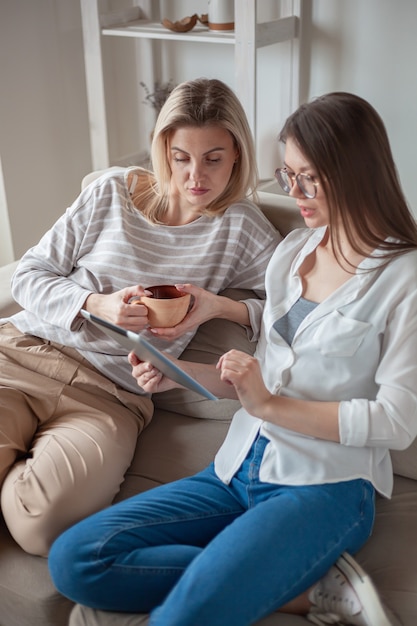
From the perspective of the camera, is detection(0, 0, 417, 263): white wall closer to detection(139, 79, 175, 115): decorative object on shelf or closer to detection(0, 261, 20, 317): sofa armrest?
detection(139, 79, 175, 115): decorative object on shelf

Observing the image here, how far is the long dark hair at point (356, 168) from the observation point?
1401mm

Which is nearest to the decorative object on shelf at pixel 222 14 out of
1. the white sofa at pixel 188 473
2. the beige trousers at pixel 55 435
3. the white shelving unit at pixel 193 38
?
the white shelving unit at pixel 193 38

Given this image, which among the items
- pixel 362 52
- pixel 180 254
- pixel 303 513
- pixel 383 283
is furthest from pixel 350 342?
pixel 362 52

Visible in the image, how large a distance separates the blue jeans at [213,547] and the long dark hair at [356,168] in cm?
46

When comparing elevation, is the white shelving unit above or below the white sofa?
above

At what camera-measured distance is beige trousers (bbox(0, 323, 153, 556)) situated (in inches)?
61.1

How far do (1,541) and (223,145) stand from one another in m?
0.96

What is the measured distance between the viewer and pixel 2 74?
3.12m

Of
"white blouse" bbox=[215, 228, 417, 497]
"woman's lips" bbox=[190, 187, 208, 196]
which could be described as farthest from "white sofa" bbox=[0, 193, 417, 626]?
"woman's lips" bbox=[190, 187, 208, 196]

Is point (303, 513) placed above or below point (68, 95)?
below

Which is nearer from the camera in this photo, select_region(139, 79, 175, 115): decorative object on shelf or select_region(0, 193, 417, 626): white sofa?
select_region(0, 193, 417, 626): white sofa

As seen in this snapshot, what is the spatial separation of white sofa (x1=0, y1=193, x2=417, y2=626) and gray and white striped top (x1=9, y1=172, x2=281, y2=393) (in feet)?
0.32

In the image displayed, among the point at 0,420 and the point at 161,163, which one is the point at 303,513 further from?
the point at 161,163

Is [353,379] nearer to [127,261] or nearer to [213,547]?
[213,547]
